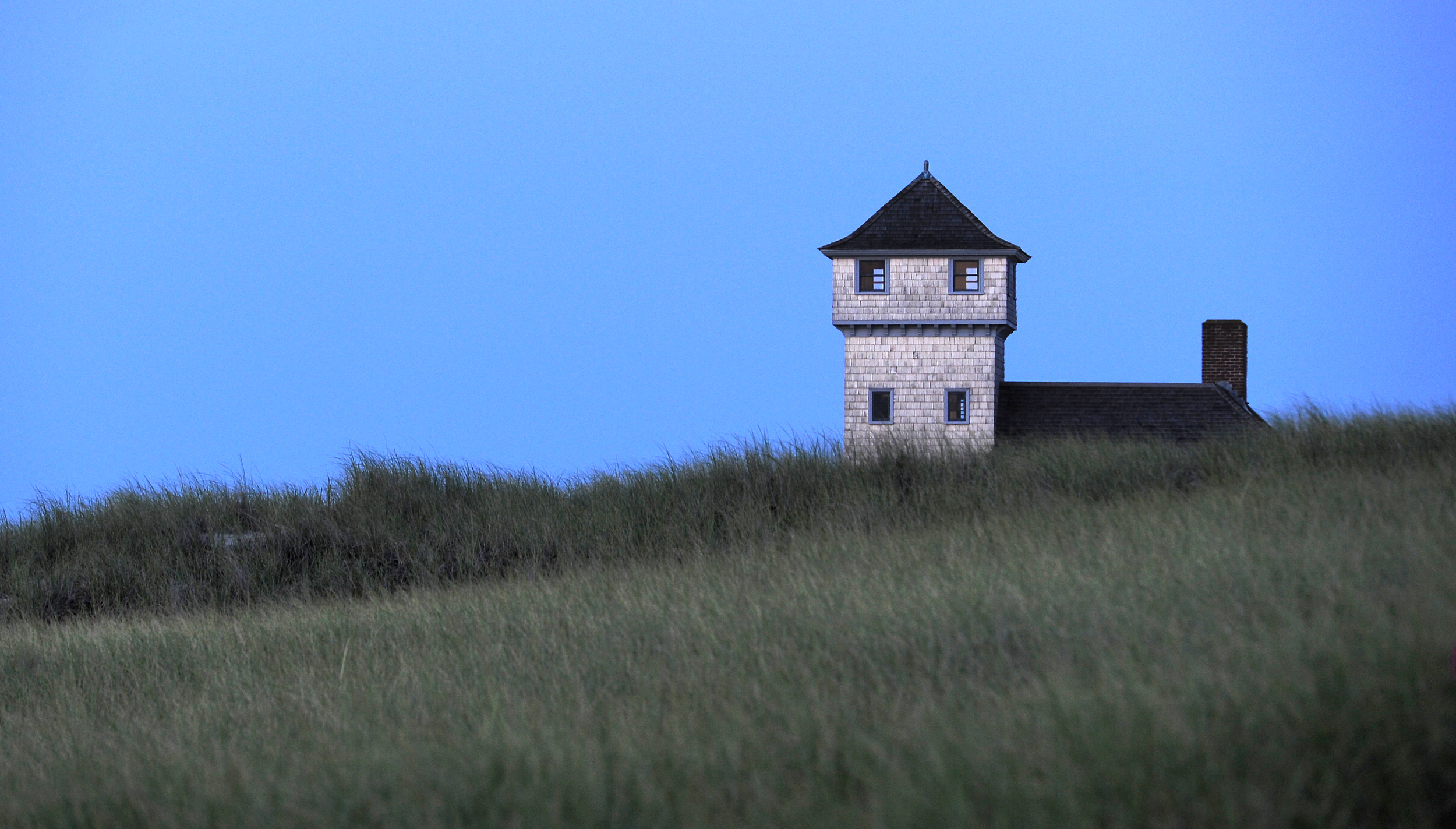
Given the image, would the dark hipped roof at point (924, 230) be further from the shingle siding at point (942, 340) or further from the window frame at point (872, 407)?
the window frame at point (872, 407)

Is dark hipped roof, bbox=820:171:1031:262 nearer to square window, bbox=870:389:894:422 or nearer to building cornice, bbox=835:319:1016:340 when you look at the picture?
building cornice, bbox=835:319:1016:340

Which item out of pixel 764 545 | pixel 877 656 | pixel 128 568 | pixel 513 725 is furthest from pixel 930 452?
pixel 128 568

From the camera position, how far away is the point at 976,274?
3300cm

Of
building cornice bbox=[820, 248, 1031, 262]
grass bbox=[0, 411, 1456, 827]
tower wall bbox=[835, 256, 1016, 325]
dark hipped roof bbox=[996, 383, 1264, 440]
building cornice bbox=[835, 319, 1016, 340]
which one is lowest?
grass bbox=[0, 411, 1456, 827]

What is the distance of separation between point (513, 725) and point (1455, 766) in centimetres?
453

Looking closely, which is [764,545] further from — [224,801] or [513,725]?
[224,801]

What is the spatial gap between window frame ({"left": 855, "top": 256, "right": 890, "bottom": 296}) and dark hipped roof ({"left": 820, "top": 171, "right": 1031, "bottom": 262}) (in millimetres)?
398

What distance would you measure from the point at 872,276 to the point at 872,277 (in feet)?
0.17

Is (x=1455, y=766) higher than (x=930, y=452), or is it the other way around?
(x=930, y=452)

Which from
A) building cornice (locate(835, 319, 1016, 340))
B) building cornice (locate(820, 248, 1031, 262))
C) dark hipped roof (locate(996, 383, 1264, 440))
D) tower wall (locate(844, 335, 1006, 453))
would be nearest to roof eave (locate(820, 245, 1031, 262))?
building cornice (locate(820, 248, 1031, 262))

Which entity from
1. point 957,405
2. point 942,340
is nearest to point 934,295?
point 942,340

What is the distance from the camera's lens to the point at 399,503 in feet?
57.2

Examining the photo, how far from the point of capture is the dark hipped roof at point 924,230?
108 feet

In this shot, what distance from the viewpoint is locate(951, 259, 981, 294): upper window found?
32.9m
